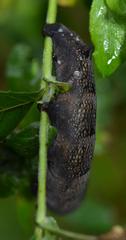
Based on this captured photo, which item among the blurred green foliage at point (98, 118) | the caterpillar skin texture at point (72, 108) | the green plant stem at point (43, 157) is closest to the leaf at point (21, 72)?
the blurred green foliage at point (98, 118)

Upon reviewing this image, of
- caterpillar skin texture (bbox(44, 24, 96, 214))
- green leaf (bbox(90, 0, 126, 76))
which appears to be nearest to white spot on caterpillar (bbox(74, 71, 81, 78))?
caterpillar skin texture (bbox(44, 24, 96, 214))

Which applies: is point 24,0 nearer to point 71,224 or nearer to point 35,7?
point 35,7

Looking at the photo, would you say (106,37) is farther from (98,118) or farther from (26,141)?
(98,118)

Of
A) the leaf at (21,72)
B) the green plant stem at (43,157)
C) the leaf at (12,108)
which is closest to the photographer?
the green plant stem at (43,157)

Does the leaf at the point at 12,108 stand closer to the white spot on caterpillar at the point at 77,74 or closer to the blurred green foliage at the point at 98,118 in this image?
the white spot on caterpillar at the point at 77,74

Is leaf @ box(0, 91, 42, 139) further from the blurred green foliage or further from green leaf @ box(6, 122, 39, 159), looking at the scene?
the blurred green foliage

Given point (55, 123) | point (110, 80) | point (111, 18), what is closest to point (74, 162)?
point (55, 123)
